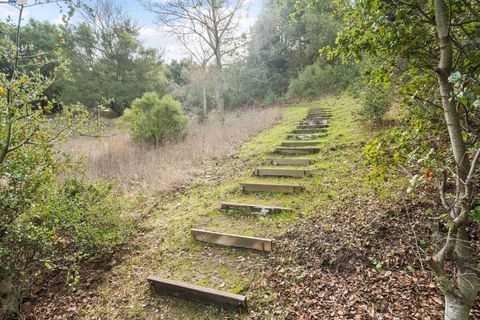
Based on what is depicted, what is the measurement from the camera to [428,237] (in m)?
2.52

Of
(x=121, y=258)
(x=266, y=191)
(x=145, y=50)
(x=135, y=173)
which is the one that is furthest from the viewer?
(x=145, y=50)

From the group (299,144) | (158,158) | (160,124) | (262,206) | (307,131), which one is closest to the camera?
(262,206)

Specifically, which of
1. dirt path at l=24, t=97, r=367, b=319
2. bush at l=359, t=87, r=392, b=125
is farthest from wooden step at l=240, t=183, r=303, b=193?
bush at l=359, t=87, r=392, b=125

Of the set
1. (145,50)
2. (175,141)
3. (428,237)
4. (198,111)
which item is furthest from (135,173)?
(145,50)

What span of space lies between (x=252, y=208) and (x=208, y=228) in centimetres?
81

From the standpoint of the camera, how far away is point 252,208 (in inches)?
156

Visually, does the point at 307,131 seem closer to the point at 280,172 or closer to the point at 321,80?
the point at 280,172

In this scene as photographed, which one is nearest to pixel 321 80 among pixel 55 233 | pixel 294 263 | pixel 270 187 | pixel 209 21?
pixel 209 21

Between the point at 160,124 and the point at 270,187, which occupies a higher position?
the point at 160,124

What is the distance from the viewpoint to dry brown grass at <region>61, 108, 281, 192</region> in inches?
234

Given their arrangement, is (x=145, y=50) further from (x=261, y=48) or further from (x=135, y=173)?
(x=135, y=173)

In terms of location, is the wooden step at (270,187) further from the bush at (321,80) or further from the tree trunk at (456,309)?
the bush at (321,80)

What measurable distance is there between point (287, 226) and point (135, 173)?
16.2 ft

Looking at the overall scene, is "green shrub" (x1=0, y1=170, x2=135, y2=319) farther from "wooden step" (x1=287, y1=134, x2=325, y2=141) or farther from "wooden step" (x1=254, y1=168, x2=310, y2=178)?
"wooden step" (x1=287, y1=134, x2=325, y2=141)
